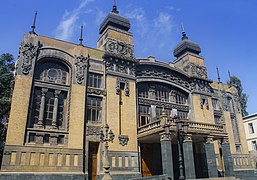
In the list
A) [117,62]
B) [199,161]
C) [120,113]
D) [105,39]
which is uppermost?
[105,39]

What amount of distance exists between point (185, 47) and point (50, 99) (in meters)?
19.2

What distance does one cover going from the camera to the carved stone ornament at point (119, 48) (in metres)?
23.8

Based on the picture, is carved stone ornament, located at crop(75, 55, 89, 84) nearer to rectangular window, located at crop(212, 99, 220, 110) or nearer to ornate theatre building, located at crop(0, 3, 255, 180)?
ornate theatre building, located at crop(0, 3, 255, 180)

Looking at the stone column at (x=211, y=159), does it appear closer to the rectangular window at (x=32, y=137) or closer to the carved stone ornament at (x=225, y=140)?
the carved stone ornament at (x=225, y=140)

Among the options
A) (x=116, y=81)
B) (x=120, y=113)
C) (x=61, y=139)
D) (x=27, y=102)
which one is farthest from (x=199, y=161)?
(x=27, y=102)

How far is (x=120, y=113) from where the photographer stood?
21891mm

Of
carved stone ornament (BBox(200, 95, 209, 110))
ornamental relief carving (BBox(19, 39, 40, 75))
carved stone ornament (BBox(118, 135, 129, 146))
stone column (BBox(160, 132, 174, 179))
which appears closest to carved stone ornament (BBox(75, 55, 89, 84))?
ornamental relief carving (BBox(19, 39, 40, 75))

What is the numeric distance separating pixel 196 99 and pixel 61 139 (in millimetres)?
16962

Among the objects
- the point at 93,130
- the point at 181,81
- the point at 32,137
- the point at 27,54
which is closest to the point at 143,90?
the point at 181,81

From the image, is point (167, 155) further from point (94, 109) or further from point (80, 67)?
point (80, 67)

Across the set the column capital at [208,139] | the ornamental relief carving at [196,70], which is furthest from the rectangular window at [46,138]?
the ornamental relief carving at [196,70]

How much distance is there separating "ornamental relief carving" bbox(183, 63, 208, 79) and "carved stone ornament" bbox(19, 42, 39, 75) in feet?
61.0

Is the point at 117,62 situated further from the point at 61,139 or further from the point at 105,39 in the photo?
the point at 61,139

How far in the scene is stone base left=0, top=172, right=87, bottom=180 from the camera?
15.8 meters
